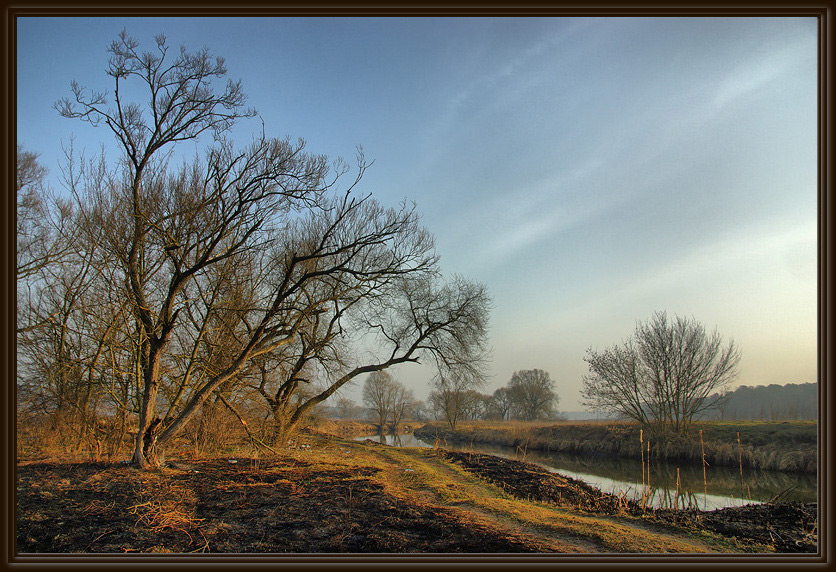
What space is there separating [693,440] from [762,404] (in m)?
6.17

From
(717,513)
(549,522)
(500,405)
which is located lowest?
(500,405)

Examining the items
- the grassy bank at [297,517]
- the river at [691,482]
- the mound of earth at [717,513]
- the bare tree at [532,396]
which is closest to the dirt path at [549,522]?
the grassy bank at [297,517]

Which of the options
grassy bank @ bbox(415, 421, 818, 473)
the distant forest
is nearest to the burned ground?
grassy bank @ bbox(415, 421, 818, 473)

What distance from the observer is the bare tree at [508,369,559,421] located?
2939 cm

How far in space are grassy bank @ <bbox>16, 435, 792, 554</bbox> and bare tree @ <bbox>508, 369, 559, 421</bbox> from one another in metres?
21.3

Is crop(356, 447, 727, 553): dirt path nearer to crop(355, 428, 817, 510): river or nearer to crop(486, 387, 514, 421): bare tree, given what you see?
crop(355, 428, 817, 510): river

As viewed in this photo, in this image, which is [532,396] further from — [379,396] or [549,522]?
[549,522]

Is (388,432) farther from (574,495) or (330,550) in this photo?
(330,550)

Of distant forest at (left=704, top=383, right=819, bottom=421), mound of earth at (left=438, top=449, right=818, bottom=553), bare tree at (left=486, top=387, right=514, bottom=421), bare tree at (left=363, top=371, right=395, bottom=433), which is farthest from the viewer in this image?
bare tree at (left=486, top=387, right=514, bottom=421)

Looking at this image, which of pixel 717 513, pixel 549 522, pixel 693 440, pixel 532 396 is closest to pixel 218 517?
pixel 549 522

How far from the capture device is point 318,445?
1571 centimetres

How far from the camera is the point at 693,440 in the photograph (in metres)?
17.2

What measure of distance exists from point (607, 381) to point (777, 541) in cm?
1406
